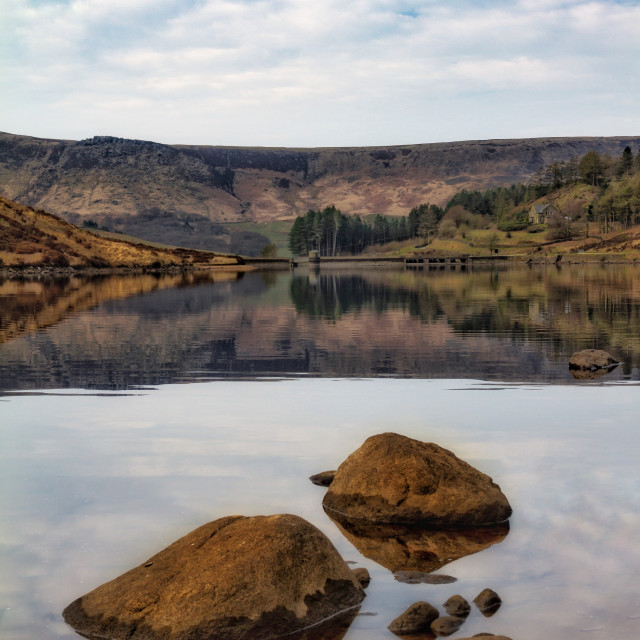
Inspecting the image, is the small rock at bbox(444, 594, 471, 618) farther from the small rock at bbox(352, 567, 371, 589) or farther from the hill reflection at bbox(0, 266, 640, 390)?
the hill reflection at bbox(0, 266, 640, 390)

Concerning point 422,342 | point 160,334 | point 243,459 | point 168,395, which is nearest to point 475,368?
point 422,342

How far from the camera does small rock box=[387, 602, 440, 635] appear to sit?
11423 millimetres

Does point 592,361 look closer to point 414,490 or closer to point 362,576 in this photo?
point 414,490

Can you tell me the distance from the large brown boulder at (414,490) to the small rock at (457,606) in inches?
151

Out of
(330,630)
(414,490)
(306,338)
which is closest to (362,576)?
(330,630)

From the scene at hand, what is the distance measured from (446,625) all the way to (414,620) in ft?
1.43

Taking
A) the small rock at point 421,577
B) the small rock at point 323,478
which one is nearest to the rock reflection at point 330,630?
the small rock at point 421,577

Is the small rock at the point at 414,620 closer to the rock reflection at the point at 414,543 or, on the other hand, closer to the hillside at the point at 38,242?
the rock reflection at the point at 414,543

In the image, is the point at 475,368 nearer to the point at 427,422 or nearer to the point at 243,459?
the point at 427,422

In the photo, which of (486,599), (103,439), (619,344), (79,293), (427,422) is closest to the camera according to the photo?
(486,599)

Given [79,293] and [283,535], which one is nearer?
[283,535]

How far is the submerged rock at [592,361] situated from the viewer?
35031mm

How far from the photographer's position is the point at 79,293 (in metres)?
101

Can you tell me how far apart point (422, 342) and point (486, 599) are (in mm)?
34210
